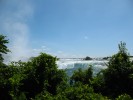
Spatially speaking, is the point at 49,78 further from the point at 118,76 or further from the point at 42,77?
the point at 118,76

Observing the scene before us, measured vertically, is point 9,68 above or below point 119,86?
above

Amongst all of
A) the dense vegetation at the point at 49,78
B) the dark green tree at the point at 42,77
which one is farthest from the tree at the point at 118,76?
the dark green tree at the point at 42,77

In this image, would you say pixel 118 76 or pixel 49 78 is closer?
pixel 118 76

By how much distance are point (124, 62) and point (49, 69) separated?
8.78 m

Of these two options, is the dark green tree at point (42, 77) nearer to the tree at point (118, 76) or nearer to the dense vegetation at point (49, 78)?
the dense vegetation at point (49, 78)

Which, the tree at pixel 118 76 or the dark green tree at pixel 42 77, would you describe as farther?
the dark green tree at pixel 42 77

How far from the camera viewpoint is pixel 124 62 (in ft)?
109

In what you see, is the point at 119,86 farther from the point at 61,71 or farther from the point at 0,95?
the point at 0,95

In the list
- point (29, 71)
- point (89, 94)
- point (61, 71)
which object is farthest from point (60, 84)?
point (89, 94)

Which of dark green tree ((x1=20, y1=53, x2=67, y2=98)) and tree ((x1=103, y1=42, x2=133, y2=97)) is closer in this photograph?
tree ((x1=103, y1=42, x2=133, y2=97))

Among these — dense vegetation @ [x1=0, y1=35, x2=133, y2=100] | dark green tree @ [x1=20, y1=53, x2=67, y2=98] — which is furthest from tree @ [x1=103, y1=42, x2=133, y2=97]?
dark green tree @ [x1=20, y1=53, x2=67, y2=98]

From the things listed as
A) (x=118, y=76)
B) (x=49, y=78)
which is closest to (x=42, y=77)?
(x=49, y=78)

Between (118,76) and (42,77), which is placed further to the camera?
(42,77)

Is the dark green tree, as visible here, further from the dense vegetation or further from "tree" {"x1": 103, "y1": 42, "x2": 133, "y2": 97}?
"tree" {"x1": 103, "y1": 42, "x2": 133, "y2": 97}
